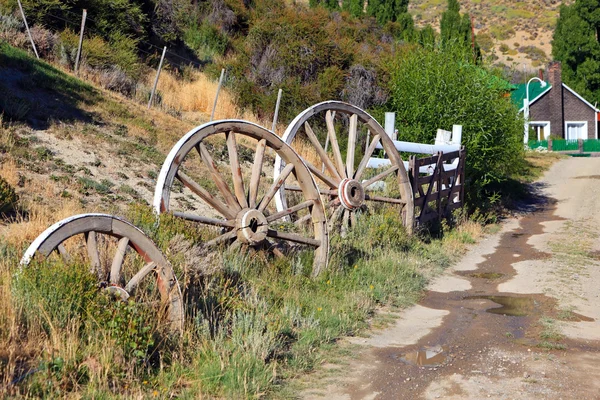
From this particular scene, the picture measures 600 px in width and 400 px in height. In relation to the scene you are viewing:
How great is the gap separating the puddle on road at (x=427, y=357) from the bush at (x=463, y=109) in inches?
433

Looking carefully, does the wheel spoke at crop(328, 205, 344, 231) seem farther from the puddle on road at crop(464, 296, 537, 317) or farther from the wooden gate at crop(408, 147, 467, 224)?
the puddle on road at crop(464, 296, 537, 317)

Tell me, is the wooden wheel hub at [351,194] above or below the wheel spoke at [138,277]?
above

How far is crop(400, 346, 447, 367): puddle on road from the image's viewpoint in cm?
686

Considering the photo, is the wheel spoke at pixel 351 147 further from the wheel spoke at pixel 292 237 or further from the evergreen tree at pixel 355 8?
the evergreen tree at pixel 355 8

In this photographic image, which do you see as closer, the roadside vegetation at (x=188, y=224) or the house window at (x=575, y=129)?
the roadside vegetation at (x=188, y=224)

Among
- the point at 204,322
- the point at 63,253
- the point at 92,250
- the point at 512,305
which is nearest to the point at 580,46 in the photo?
the point at 512,305

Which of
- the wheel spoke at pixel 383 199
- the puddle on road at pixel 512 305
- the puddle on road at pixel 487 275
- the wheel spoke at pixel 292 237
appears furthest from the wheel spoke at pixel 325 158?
the puddle on road at pixel 512 305

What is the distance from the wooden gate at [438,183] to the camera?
46.5ft

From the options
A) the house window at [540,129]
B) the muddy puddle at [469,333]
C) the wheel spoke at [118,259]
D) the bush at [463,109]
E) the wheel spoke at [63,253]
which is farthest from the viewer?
the house window at [540,129]

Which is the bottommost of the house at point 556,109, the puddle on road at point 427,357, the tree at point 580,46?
the puddle on road at point 427,357

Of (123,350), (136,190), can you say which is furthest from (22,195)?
(123,350)

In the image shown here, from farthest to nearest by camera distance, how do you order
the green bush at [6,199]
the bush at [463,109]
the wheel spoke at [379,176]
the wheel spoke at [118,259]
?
the bush at [463,109]
the wheel spoke at [379,176]
the green bush at [6,199]
the wheel spoke at [118,259]

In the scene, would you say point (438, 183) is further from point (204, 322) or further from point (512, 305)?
point (204, 322)

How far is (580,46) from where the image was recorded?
53.6m
